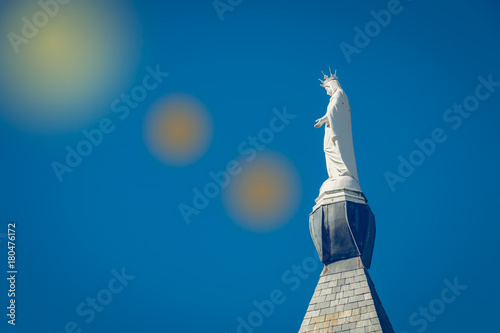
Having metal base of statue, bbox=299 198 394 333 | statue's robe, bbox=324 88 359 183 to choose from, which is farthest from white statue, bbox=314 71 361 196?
metal base of statue, bbox=299 198 394 333

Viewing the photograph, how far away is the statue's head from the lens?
3994 centimetres

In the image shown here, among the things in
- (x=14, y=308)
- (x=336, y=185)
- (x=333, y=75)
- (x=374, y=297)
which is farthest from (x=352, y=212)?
(x=14, y=308)

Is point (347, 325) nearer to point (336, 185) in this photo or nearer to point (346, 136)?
point (336, 185)

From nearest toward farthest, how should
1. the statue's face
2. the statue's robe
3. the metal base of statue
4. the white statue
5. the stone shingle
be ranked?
the stone shingle → the metal base of statue → the white statue → the statue's robe → the statue's face

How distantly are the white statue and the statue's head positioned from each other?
53 millimetres

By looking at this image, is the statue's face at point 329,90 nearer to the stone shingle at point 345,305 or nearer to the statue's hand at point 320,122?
the statue's hand at point 320,122

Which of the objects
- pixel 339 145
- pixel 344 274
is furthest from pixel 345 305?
pixel 339 145

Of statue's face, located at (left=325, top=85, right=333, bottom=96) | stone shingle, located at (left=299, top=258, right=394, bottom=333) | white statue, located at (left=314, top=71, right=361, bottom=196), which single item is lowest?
stone shingle, located at (left=299, top=258, right=394, bottom=333)

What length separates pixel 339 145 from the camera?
3809 cm

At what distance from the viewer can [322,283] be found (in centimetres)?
3547

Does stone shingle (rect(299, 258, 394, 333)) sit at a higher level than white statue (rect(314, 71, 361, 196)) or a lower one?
lower

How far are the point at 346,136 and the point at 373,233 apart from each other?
15.3ft

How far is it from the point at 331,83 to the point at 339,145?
3.58 m

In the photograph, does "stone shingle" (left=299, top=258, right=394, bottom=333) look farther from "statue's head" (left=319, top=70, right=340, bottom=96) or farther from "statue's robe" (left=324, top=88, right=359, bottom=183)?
"statue's head" (left=319, top=70, right=340, bottom=96)
